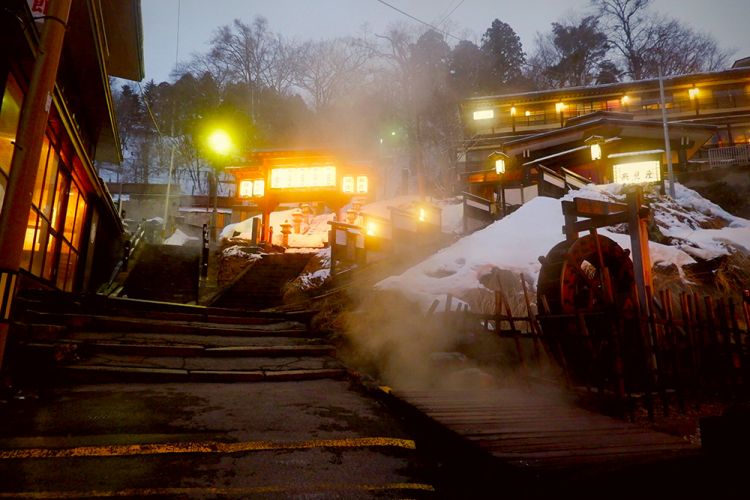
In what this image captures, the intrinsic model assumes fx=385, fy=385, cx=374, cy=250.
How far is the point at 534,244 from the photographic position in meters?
14.2

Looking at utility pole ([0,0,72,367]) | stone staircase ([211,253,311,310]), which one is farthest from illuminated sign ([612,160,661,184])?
utility pole ([0,0,72,367])

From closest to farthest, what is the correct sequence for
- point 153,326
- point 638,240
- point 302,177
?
point 638,240
point 153,326
point 302,177

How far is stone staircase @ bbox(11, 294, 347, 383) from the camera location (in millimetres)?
5629

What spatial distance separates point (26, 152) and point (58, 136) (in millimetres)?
7208

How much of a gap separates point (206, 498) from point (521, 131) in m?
45.7

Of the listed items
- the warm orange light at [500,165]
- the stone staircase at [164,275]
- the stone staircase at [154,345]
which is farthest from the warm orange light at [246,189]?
the stone staircase at [154,345]

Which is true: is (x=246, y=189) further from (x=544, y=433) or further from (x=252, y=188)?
(x=544, y=433)

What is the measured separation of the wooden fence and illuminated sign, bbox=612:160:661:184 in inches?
596

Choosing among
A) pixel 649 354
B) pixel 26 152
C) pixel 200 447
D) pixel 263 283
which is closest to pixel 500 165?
pixel 263 283

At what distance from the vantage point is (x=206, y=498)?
2.83 meters

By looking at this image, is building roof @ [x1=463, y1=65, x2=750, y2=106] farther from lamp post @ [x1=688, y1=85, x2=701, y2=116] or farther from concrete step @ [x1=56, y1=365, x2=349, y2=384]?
concrete step @ [x1=56, y1=365, x2=349, y2=384]

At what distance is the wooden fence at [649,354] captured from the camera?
5469 mm

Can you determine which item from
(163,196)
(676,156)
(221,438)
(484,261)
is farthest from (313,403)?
(163,196)

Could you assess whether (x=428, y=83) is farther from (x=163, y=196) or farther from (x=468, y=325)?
(x=468, y=325)
